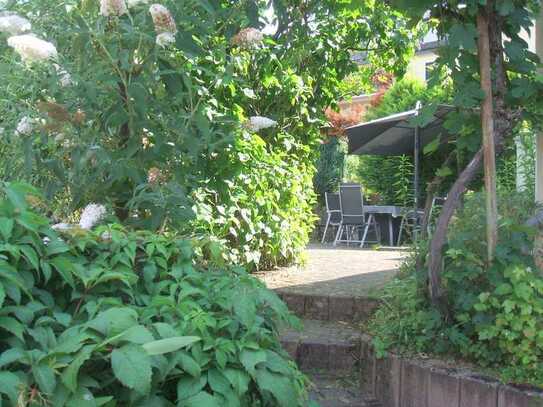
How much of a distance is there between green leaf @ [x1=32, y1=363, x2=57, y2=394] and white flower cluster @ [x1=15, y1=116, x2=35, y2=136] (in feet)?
5.28

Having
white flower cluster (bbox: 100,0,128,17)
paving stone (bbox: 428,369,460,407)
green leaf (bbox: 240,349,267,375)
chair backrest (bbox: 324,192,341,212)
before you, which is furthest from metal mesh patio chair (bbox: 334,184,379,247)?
green leaf (bbox: 240,349,267,375)

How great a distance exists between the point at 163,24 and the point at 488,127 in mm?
1532

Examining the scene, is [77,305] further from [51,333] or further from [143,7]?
[143,7]

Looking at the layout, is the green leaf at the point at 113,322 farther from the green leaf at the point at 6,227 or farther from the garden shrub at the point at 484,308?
the garden shrub at the point at 484,308

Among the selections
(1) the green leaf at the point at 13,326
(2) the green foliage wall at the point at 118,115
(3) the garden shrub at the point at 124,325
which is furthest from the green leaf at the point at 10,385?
(2) the green foliage wall at the point at 118,115

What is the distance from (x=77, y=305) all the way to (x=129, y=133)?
54.6 inches

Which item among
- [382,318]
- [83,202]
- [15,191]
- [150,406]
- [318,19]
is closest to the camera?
[150,406]

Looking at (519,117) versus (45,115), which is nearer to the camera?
(45,115)

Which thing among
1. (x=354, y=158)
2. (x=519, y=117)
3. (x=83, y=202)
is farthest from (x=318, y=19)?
(x=354, y=158)

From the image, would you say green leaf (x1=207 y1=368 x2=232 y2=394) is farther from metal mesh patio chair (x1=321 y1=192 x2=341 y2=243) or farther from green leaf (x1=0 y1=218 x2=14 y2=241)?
metal mesh patio chair (x1=321 y1=192 x2=341 y2=243)

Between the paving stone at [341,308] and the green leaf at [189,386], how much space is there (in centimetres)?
289

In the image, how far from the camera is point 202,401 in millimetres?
1362

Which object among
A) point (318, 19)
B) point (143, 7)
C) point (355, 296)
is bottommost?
point (355, 296)

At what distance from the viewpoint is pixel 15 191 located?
1485 millimetres
